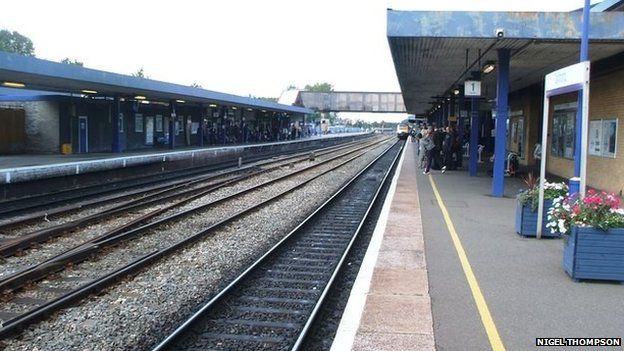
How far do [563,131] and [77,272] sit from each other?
16.8 metres

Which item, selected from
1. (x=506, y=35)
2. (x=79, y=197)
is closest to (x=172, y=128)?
(x=79, y=197)

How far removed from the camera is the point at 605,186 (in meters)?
15.6

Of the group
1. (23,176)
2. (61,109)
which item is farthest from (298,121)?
(23,176)

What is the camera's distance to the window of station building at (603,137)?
15.2 metres

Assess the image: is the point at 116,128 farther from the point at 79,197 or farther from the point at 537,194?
the point at 537,194

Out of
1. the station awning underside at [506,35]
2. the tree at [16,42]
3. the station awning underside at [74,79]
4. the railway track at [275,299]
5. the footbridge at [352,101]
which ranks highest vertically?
the tree at [16,42]

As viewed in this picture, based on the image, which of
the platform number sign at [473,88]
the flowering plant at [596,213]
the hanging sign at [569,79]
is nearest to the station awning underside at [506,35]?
the platform number sign at [473,88]

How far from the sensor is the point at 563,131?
20000 millimetres

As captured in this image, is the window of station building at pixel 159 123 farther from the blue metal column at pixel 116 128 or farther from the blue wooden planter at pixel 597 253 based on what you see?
the blue wooden planter at pixel 597 253

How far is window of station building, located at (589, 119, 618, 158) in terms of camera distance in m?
15.2

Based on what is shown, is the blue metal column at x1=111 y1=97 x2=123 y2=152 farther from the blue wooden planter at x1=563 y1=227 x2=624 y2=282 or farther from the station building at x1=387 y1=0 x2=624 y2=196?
the blue wooden planter at x1=563 y1=227 x2=624 y2=282

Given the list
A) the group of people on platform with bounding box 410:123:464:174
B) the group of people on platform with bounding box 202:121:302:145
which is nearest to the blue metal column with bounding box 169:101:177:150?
the group of people on platform with bounding box 202:121:302:145

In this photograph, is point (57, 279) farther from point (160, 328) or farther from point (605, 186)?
point (605, 186)

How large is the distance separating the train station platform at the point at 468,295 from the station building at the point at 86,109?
14.8m
